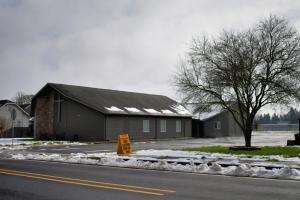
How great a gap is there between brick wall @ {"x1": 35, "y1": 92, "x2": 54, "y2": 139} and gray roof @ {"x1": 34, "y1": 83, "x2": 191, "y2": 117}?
115cm

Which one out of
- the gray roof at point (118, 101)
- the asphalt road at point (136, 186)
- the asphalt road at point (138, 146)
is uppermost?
the gray roof at point (118, 101)

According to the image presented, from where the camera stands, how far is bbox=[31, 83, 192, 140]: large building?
133 feet

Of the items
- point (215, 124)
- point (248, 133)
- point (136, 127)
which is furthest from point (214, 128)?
point (248, 133)

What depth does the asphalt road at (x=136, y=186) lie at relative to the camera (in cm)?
890

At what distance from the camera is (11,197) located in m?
8.73

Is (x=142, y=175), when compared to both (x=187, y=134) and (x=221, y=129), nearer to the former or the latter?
(x=187, y=134)

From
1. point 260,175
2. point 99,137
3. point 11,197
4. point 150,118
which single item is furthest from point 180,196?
point 150,118

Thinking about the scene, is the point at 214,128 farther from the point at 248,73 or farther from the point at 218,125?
the point at 248,73

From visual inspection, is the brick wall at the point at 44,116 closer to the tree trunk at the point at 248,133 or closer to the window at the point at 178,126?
the window at the point at 178,126

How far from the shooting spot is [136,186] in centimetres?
1038

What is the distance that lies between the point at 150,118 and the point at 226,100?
21.3m

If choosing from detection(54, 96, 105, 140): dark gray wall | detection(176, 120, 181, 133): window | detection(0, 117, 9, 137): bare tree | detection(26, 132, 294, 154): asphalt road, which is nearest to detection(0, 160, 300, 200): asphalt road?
detection(26, 132, 294, 154): asphalt road

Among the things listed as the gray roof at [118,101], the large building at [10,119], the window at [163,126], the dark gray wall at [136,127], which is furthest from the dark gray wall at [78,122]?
the large building at [10,119]

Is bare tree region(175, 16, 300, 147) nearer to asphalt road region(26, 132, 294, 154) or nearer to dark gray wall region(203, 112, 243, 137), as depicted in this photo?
asphalt road region(26, 132, 294, 154)
